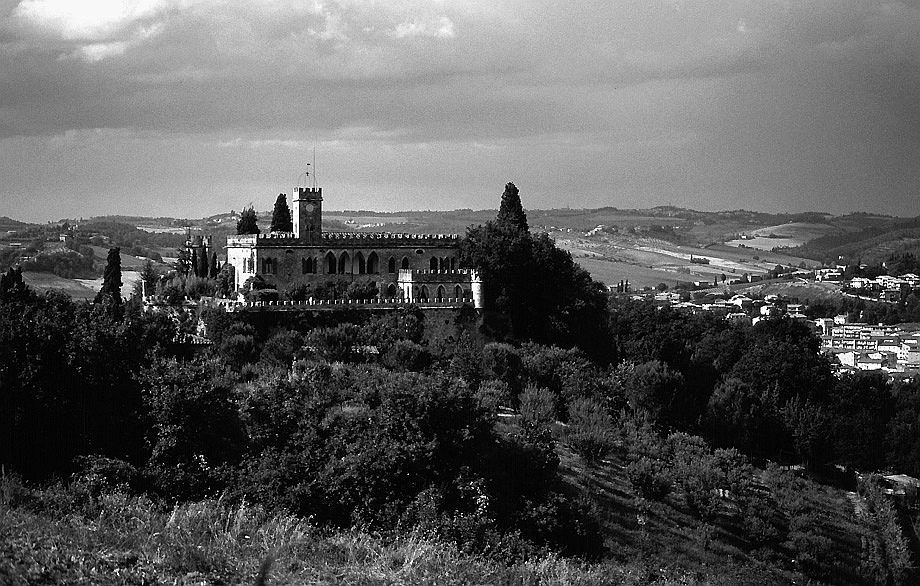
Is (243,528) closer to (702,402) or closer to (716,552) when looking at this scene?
(716,552)

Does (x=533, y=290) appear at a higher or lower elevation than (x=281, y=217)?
lower

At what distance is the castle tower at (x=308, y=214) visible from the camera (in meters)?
58.0

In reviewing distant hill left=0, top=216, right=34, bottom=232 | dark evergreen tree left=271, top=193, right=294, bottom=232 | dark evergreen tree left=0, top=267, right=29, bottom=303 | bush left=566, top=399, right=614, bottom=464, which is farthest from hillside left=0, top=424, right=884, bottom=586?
distant hill left=0, top=216, right=34, bottom=232

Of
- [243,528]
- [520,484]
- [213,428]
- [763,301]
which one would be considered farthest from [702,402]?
[763,301]

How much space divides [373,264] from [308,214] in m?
4.11

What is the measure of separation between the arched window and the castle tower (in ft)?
8.88

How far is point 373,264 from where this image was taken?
59000 mm

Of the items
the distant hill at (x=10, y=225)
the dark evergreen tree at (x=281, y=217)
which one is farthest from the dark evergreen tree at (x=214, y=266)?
the distant hill at (x=10, y=225)

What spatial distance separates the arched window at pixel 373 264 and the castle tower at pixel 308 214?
8.88 feet

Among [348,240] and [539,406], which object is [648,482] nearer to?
[539,406]

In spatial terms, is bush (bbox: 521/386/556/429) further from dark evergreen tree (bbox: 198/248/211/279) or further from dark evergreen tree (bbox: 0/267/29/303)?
dark evergreen tree (bbox: 198/248/211/279)

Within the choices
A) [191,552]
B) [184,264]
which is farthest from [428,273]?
[191,552]

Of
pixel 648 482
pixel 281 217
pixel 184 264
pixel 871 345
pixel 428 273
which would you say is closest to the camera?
pixel 648 482

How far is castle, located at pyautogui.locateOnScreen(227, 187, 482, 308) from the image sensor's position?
56.0 meters
